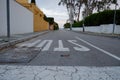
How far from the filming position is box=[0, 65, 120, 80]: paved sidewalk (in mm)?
5000

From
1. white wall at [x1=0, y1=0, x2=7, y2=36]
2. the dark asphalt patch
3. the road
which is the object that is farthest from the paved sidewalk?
white wall at [x1=0, y1=0, x2=7, y2=36]

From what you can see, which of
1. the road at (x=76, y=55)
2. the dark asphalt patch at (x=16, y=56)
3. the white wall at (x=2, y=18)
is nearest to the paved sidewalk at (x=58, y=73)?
the road at (x=76, y=55)

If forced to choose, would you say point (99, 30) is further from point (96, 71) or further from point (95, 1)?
point (96, 71)

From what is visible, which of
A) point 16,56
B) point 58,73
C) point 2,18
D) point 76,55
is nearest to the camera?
point 58,73

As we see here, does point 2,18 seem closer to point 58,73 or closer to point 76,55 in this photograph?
point 76,55

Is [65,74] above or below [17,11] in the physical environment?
below

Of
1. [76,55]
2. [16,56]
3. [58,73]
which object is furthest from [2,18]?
[58,73]

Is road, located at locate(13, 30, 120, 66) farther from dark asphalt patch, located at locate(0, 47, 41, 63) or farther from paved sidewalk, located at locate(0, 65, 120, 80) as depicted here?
paved sidewalk, located at locate(0, 65, 120, 80)

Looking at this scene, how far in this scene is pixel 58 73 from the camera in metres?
5.41

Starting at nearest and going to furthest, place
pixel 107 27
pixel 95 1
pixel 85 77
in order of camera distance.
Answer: pixel 85 77 < pixel 107 27 < pixel 95 1

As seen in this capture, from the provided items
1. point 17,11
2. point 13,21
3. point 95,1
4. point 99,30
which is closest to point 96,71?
point 13,21

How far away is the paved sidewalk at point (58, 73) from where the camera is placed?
5.00 metres

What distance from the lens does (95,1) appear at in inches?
2140

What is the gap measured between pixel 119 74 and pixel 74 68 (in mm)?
1322
